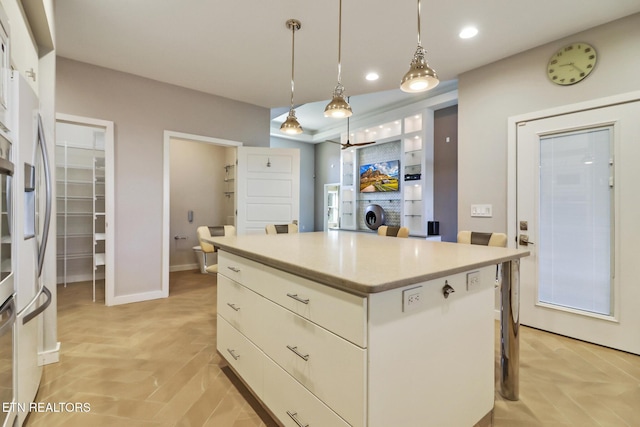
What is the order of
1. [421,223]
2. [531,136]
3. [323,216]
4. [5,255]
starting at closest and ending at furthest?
[5,255] < [531,136] < [421,223] < [323,216]

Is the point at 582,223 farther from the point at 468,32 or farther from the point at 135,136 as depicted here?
the point at 135,136

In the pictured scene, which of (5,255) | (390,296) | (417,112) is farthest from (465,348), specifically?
(417,112)

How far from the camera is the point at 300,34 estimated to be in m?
2.78

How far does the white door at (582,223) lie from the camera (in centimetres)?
243

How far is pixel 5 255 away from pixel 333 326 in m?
1.37

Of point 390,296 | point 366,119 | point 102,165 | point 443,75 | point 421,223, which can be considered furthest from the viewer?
point 366,119

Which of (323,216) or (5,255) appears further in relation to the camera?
(323,216)

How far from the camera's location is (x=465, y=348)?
1.38 meters

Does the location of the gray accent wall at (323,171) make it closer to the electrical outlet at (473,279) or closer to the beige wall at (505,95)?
the beige wall at (505,95)

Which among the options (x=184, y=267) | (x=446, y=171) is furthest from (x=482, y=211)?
(x=184, y=267)

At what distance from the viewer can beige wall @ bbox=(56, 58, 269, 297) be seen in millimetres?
3365

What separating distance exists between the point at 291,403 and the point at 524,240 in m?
2.82

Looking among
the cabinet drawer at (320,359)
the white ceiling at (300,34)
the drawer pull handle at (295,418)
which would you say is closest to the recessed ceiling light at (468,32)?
the white ceiling at (300,34)

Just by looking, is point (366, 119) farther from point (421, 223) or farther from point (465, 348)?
point (465, 348)
